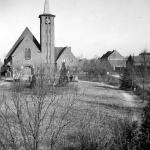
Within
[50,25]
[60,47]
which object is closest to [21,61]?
[50,25]

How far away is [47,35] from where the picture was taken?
4800 cm

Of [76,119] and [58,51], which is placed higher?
[58,51]

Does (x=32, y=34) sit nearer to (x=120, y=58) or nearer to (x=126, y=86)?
(x=126, y=86)

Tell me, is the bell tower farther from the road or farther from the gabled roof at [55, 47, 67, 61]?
the road

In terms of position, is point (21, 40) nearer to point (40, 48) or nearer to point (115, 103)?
point (40, 48)

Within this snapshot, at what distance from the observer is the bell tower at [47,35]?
47719mm

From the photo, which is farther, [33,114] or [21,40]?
[21,40]

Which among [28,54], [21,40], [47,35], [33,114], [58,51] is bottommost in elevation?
[33,114]

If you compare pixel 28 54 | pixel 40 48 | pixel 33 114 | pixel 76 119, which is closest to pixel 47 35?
pixel 40 48

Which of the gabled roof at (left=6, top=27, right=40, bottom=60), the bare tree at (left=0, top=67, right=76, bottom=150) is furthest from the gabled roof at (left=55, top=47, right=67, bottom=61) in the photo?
the bare tree at (left=0, top=67, right=76, bottom=150)

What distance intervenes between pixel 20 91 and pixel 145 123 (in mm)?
3829

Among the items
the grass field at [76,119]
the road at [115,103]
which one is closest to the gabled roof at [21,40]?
the road at [115,103]

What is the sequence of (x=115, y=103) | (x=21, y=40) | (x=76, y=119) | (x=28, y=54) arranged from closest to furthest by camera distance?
(x=76, y=119)
(x=115, y=103)
(x=28, y=54)
(x=21, y=40)

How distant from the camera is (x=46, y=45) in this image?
48312mm
